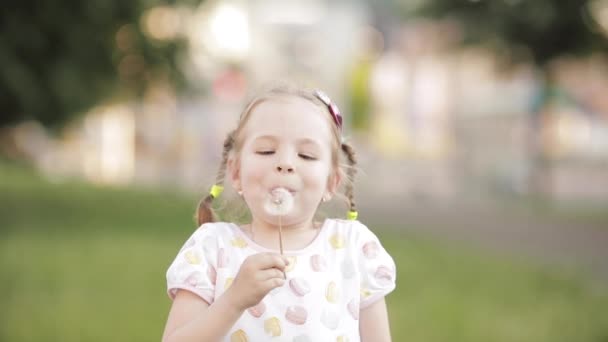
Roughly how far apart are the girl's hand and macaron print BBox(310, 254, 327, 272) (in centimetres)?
19

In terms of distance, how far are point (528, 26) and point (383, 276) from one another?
14733mm

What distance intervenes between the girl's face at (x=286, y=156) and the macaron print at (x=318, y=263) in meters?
0.09

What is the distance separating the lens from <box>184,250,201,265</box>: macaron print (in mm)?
2252

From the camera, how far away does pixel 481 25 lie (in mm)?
16781

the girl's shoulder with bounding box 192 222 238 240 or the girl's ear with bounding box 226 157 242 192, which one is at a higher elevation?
the girl's ear with bounding box 226 157 242 192

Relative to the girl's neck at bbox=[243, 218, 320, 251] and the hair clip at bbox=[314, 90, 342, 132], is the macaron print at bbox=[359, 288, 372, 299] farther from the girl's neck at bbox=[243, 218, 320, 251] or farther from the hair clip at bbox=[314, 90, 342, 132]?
the hair clip at bbox=[314, 90, 342, 132]

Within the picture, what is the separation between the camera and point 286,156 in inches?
88.2

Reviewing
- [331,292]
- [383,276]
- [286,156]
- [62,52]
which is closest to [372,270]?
[383,276]

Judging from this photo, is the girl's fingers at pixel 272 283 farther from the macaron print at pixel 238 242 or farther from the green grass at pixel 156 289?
the green grass at pixel 156 289

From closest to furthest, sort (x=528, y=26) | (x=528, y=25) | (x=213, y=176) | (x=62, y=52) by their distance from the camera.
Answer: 1. (x=213, y=176)
2. (x=62, y=52)
3. (x=528, y=25)
4. (x=528, y=26)

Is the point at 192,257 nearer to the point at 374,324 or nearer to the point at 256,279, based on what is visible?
the point at 256,279

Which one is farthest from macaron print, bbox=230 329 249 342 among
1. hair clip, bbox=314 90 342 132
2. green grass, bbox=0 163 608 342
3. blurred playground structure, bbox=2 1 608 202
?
blurred playground structure, bbox=2 1 608 202

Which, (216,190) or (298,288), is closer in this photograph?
(298,288)

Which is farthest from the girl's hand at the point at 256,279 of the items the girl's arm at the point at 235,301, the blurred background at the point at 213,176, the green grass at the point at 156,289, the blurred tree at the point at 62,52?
the blurred tree at the point at 62,52
